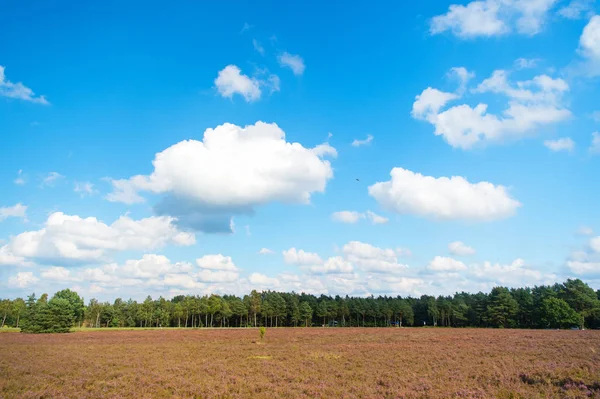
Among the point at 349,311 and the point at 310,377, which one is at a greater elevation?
the point at 310,377

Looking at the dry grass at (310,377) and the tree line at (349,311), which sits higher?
the dry grass at (310,377)

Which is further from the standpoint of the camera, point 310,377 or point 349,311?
point 349,311

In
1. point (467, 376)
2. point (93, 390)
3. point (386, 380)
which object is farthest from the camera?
point (467, 376)

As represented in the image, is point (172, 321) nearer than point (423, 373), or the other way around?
point (423, 373)

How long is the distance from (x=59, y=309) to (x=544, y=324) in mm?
114595

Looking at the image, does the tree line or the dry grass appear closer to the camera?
the dry grass

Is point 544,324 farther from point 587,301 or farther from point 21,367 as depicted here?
point 21,367

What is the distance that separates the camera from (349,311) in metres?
130

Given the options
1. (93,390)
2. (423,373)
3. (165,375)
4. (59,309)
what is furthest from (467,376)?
(59,309)

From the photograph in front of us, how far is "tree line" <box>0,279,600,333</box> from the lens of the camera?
300 ft

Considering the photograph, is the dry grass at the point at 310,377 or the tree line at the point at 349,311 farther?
the tree line at the point at 349,311

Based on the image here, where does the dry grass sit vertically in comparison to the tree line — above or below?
above

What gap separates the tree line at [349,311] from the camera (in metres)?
91.4

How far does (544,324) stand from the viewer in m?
92.9
